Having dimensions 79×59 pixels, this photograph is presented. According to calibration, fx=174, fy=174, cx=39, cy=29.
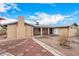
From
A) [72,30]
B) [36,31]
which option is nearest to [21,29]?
[36,31]

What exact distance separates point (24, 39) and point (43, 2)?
72 cm

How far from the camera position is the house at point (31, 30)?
119 inches

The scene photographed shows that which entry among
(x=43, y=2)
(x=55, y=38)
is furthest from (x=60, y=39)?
(x=43, y=2)

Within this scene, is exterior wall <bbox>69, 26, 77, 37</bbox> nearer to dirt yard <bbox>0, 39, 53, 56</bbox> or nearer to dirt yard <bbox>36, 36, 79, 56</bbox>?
dirt yard <bbox>36, 36, 79, 56</bbox>

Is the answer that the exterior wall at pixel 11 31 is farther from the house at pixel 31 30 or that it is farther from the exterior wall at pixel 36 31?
the exterior wall at pixel 36 31

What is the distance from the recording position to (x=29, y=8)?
118 inches

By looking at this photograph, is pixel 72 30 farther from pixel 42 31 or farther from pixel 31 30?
pixel 31 30

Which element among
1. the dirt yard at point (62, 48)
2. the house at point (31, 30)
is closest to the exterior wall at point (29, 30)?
the house at point (31, 30)

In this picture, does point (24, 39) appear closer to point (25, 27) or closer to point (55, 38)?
point (25, 27)

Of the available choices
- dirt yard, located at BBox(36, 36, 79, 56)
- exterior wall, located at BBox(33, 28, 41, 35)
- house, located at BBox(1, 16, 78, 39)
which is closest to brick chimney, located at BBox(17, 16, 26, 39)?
house, located at BBox(1, 16, 78, 39)

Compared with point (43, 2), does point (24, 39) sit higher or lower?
lower

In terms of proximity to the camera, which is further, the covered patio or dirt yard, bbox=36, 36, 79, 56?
the covered patio

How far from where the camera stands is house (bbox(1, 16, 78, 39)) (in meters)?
3.02

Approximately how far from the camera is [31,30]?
3.07m
